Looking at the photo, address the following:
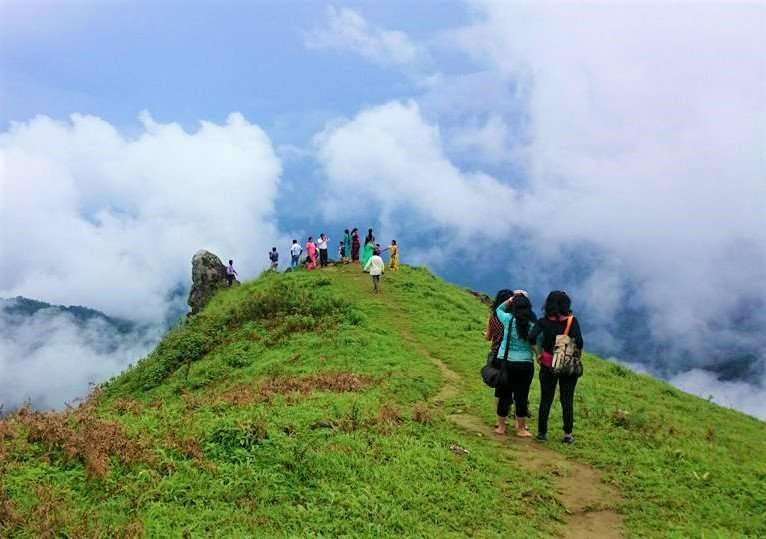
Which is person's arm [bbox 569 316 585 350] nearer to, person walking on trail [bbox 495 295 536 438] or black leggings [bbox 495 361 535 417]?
person walking on trail [bbox 495 295 536 438]

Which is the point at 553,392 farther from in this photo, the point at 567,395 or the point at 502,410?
the point at 502,410

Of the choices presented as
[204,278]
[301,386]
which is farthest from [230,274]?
Answer: [301,386]

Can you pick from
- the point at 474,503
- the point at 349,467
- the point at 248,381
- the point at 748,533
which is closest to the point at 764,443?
the point at 748,533

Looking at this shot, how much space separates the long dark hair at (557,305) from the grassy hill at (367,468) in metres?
2.75

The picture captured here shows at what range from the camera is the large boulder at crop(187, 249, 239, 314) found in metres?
43.3

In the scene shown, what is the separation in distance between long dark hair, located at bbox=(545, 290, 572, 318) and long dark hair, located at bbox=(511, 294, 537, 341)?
342 mm

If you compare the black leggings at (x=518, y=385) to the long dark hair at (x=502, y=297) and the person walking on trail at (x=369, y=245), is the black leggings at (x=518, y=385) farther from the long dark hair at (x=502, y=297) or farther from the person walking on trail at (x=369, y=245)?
the person walking on trail at (x=369, y=245)

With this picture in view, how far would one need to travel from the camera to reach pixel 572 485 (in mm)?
11219

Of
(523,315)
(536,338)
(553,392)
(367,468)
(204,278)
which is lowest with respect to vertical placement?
(367,468)

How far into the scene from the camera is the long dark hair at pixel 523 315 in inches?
508

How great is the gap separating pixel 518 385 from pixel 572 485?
95.9 inches

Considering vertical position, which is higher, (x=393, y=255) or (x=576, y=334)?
(x=393, y=255)

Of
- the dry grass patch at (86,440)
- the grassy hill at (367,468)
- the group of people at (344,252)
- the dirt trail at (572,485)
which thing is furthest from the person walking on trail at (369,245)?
the dry grass patch at (86,440)

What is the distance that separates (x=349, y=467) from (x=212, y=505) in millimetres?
2459
